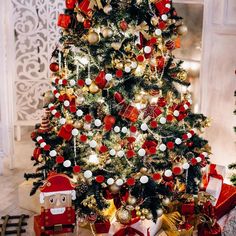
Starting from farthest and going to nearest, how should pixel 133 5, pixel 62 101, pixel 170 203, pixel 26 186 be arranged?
pixel 26 186 → pixel 170 203 → pixel 62 101 → pixel 133 5

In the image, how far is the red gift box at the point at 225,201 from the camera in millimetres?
3695

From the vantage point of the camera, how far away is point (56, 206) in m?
3.16

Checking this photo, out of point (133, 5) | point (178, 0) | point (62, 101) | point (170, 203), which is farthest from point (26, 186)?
point (178, 0)

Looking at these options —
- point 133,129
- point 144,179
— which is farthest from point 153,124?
point 144,179

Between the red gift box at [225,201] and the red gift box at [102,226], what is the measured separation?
2.95 feet

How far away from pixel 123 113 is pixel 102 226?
2.92ft

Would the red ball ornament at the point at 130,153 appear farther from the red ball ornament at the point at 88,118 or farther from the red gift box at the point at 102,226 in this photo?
the red gift box at the point at 102,226

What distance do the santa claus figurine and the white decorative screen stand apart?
5.37ft

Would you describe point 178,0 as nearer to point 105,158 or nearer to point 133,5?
point 133,5

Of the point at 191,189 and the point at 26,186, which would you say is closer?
the point at 191,189

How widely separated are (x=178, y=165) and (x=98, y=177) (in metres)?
0.56

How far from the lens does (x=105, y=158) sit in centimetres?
317

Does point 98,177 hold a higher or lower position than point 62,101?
lower

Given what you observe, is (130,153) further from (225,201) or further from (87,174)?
(225,201)
